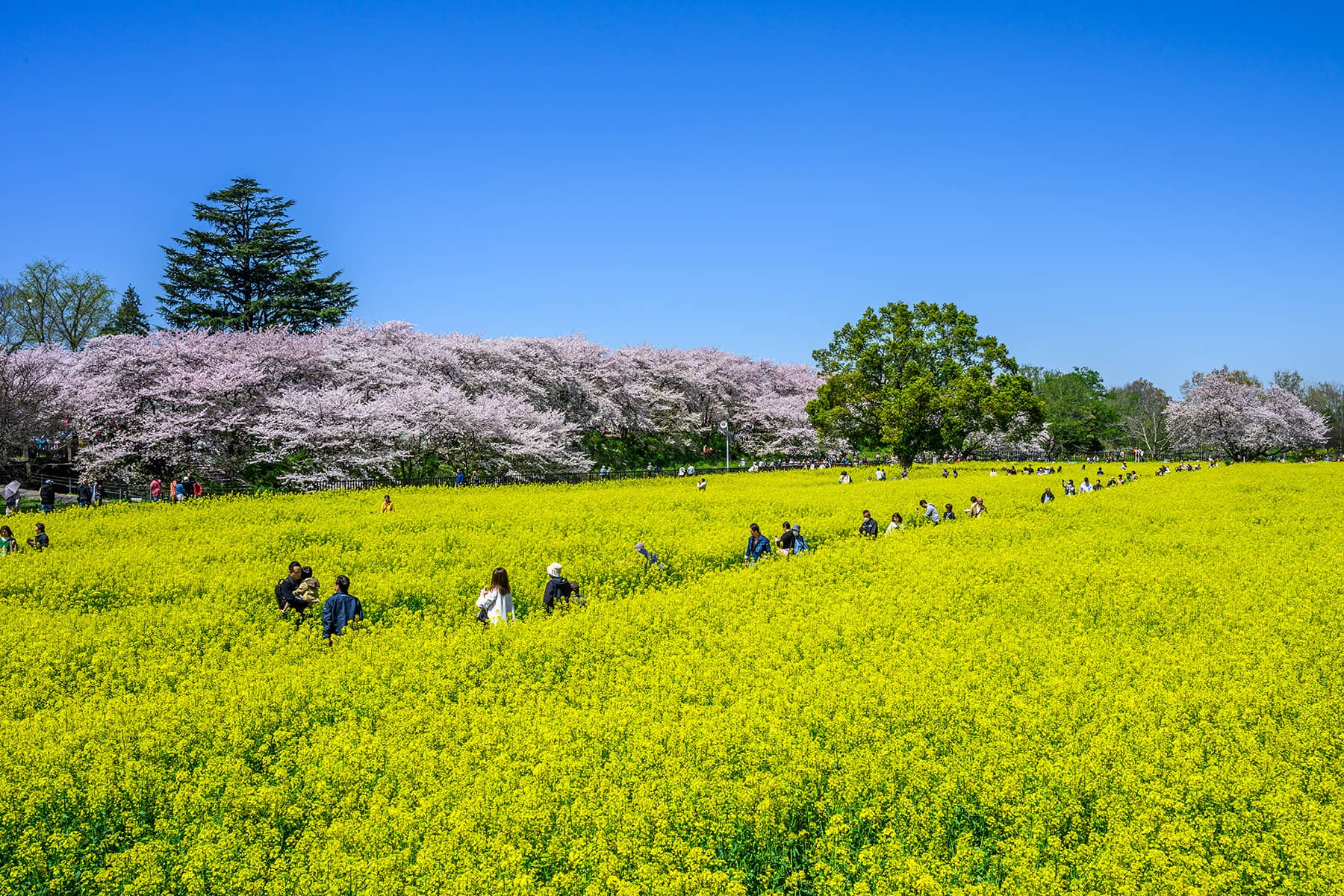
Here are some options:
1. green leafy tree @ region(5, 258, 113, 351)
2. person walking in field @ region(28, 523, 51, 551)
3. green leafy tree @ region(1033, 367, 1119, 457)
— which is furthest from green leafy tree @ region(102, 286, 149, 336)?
green leafy tree @ region(1033, 367, 1119, 457)

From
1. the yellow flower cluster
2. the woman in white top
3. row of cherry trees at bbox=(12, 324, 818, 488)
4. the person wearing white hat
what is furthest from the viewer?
row of cherry trees at bbox=(12, 324, 818, 488)

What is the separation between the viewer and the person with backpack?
44.0ft

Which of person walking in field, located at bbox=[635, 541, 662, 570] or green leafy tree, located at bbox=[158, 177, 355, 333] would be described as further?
green leafy tree, located at bbox=[158, 177, 355, 333]

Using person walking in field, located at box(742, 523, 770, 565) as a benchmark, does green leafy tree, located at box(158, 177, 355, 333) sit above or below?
above

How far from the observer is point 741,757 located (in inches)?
296

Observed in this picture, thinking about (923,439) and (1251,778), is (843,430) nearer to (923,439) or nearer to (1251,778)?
(923,439)

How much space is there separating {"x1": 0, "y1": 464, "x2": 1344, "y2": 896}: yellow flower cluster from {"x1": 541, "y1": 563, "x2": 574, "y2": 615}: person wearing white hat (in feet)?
1.92

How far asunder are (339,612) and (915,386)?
4412cm

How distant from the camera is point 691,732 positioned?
26.3 ft

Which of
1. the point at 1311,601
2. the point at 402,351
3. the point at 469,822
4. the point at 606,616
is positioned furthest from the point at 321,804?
the point at 402,351

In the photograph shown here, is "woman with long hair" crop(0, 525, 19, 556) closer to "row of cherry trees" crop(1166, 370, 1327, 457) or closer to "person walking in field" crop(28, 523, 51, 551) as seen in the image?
"person walking in field" crop(28, 523, 51, 551)

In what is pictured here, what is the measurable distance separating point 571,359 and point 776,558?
1677 inches

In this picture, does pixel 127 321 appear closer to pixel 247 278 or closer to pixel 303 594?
pixel 247 278

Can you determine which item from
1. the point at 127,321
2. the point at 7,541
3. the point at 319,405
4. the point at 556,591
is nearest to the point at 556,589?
the point at 556,591
